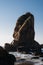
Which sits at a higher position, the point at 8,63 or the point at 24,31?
the point at 24,31

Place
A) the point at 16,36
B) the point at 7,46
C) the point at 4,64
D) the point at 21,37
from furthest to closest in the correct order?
1. the point at 16,36
2. the point at 21,37
3. the point at 7,46
4. the point at 4,64

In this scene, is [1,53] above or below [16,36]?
below

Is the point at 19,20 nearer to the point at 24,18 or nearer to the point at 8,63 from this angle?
the point at 24,18

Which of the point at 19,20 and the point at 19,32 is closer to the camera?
the point at 19,32

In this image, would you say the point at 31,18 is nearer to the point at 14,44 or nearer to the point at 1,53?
the point at 14,44

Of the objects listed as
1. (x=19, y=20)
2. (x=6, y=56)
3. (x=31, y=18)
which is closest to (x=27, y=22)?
(x=31, y=18)

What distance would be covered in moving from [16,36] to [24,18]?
1477 centimetres

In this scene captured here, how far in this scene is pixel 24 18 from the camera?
135 meters

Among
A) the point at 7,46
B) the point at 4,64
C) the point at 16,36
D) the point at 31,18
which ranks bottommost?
the point at 4,64

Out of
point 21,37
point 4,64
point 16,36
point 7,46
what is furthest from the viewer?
point 16,36

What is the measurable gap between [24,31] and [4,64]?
94.9 meters

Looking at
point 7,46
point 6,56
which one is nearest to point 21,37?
point 7,46

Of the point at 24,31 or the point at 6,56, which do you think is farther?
the point at 24,31

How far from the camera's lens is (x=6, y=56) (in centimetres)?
2819
